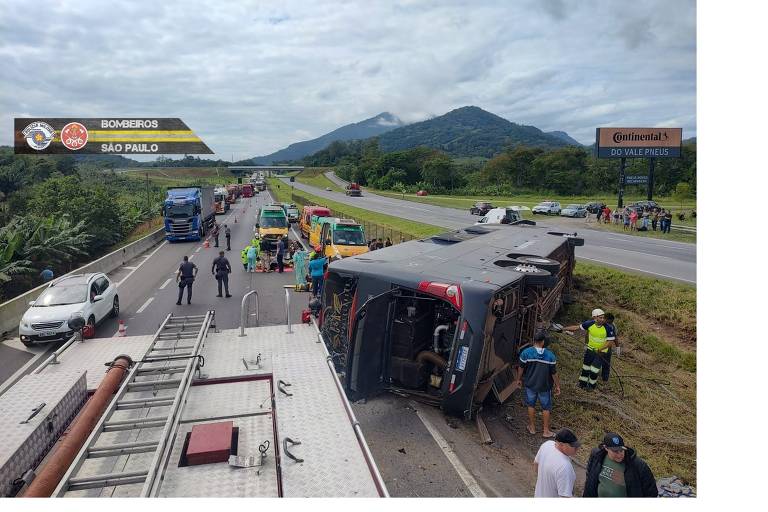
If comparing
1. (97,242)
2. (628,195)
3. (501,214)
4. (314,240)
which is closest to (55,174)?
(97,242)

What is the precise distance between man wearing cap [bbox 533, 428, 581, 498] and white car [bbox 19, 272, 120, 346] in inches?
450

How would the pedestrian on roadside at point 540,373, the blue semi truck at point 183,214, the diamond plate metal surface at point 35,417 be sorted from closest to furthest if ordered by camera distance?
the diamond plate metal surface at point 35,417 < the pedestrian on roadside at point 540,373 < the blue semi truck at point 183,214

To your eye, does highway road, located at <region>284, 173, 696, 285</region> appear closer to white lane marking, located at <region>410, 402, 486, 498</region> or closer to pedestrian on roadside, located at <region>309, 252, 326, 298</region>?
pedestrian on roadside, located at <region>309, 252, 326, 298</region>

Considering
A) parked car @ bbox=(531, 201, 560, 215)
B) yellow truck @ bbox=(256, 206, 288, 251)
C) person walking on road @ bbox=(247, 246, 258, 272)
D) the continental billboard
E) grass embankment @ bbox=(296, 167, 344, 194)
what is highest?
grass embankment @ bbox=(296, 167, 344, 194)

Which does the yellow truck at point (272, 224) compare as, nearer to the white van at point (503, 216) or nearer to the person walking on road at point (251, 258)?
the person walking on road at point (251, 258)

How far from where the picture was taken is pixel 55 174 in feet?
110

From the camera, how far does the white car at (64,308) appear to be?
12.3m

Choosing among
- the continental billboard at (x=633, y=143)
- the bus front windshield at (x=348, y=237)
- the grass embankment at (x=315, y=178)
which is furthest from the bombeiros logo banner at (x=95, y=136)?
the grass embankment at (x=315, y=178)

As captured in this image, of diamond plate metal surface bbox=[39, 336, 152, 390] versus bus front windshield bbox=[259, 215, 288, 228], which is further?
bus front windshield bbox=[259, 215, 288, 228]

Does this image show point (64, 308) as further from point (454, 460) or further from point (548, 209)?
point (548, 209)

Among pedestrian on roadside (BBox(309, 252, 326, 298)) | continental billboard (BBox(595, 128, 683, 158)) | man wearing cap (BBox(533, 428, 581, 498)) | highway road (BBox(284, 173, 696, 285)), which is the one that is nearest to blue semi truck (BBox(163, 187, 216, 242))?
pedestrian on roadside (BBox(309, 252, 326, 298))

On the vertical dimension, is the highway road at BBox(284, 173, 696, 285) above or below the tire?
below

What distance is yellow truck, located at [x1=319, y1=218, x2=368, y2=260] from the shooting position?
21.8m

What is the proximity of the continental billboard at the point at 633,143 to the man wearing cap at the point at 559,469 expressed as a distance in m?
23.8
